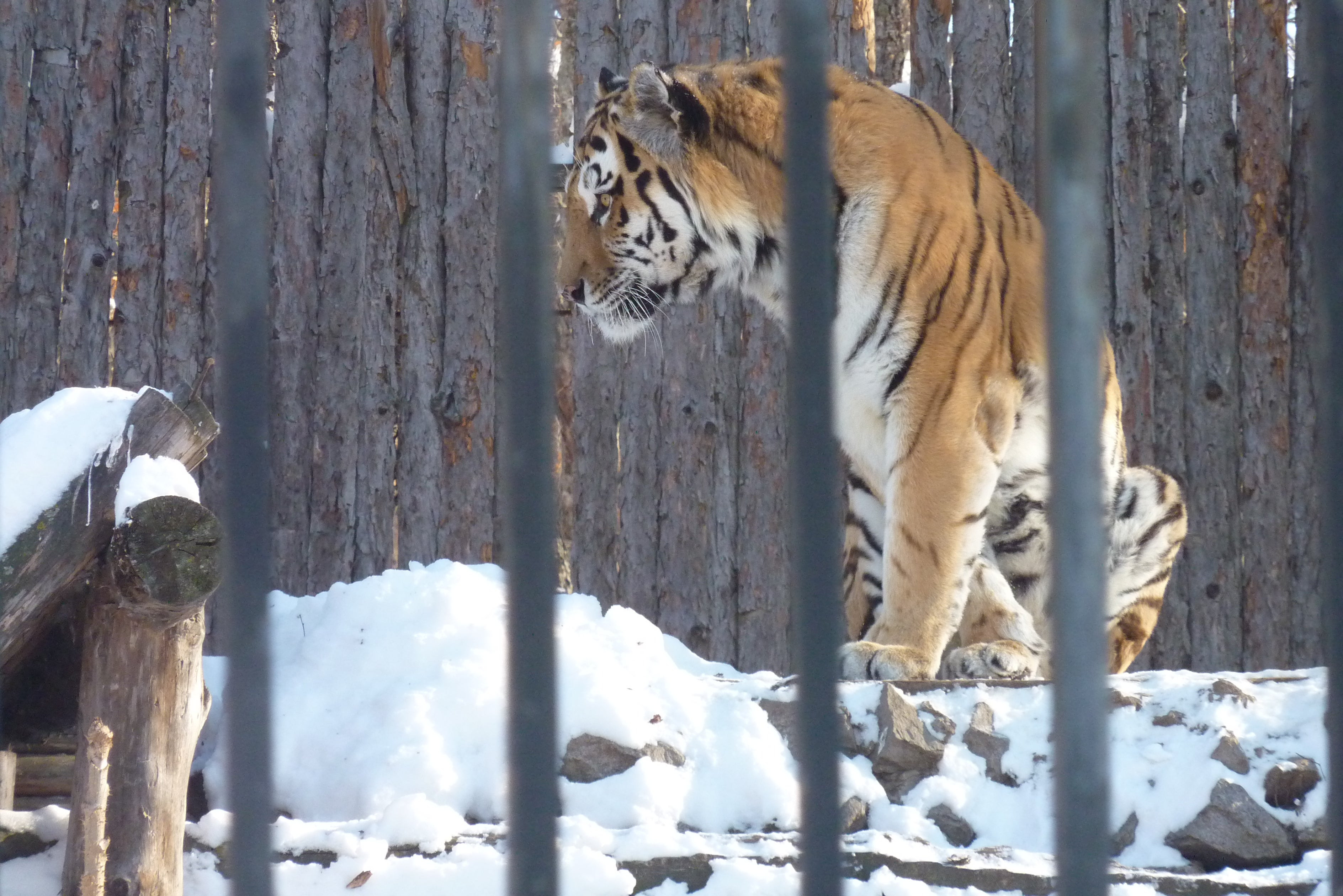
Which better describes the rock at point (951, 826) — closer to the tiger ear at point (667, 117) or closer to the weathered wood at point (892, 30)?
the tiger ear at point (667, 117)

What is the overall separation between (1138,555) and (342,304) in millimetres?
2752

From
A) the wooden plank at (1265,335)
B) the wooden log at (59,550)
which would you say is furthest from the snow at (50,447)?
the wooden plank at (1265,335)

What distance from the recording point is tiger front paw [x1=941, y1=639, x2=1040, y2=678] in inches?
143

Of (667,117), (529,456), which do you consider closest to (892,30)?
(667,117)

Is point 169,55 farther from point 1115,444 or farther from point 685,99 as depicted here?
point 1115,444

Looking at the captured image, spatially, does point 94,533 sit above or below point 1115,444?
below

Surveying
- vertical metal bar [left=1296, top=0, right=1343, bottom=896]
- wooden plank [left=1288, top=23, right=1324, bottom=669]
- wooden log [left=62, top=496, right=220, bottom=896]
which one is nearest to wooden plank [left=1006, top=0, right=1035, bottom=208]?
wooden plank [left=1288, top=23, right=1324, bottom=669]

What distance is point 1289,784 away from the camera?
2.52 m

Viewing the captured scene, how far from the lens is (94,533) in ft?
7.50

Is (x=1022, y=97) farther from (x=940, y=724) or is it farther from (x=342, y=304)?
(x=940, y=724)

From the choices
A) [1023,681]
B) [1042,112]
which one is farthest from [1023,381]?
[1042,112]

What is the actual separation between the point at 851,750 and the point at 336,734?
1046 millimetres

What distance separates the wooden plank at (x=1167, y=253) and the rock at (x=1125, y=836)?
2424mm

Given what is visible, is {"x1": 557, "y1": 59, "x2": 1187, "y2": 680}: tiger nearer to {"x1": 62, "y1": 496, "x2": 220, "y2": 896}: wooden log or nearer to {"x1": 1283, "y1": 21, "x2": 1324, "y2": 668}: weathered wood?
{"x1": 1283, "y1": 21, "x2": 1324, "y2": 668}: weathered wood
